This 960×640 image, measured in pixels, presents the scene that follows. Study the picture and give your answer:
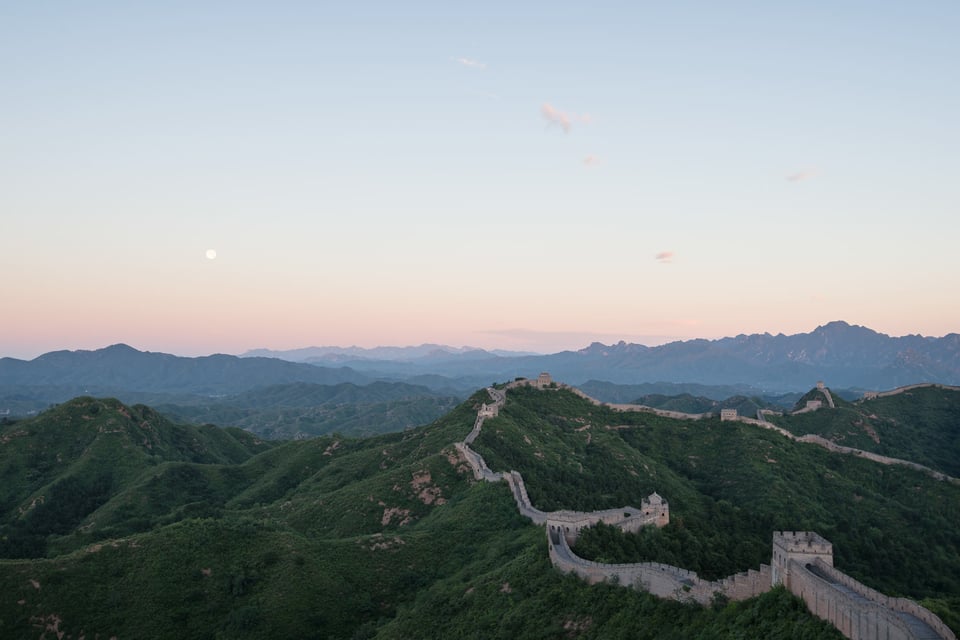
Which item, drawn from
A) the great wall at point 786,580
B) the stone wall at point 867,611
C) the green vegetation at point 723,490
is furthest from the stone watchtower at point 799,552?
the green vegetation at point 723,490

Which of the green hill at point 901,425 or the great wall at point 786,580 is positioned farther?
the green hill at point 901,425

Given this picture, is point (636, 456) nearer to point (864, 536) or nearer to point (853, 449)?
point (864, 536)

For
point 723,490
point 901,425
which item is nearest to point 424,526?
point 723,490

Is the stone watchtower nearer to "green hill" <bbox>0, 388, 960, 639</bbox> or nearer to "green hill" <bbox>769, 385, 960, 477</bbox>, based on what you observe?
"green hill" <bbox>0, 388, 960, 639</bbox>

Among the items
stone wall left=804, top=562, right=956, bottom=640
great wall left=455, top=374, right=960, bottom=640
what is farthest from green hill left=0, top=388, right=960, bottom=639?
stone wall left=804, top=562, right=956, bottom=640

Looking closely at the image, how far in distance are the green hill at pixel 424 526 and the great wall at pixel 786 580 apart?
861 mm

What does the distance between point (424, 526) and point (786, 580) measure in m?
41.2

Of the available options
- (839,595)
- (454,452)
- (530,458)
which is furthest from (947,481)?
(839,595)

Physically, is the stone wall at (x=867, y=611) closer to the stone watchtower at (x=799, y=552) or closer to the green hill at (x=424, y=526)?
the green hill at (x=424, y=526)

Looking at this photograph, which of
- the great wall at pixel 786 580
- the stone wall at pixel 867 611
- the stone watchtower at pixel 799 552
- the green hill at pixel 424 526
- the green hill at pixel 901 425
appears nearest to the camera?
the stone wall at pixel 867 611

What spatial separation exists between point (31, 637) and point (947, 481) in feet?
334

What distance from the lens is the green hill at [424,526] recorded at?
42.5 metres

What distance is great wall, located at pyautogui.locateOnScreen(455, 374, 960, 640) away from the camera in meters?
21.5

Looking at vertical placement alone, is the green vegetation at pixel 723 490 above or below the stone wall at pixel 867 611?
below
